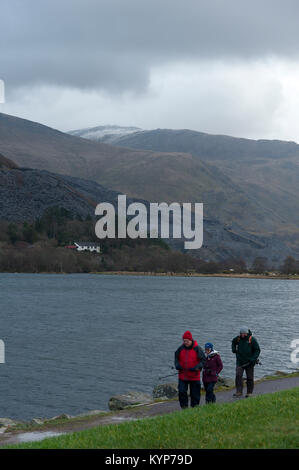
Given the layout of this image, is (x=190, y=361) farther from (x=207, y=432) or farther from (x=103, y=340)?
(x=103, y=340)

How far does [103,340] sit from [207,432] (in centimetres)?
4440

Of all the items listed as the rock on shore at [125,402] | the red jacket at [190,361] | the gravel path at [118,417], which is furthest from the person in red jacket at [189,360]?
the rock on shore at [125,402]

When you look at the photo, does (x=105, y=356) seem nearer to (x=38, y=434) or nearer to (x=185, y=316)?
(x=38, y=434)

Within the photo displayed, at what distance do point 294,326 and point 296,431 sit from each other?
61348mm

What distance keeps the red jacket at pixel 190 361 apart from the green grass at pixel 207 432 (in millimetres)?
1540

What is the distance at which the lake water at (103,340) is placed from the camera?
1395 inches

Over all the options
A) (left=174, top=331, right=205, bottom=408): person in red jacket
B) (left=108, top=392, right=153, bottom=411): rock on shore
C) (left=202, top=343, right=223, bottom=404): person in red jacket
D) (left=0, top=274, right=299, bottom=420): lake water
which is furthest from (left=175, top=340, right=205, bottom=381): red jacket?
(left=0, top=274, right=299, bottom=420): lake water

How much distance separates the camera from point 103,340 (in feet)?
190

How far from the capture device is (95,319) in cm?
7825

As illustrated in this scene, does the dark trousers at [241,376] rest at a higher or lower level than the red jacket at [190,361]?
lower

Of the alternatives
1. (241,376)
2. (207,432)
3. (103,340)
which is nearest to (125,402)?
(241,376)

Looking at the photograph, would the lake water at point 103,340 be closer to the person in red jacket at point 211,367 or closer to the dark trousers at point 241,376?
the dark trousers at point 241,376
